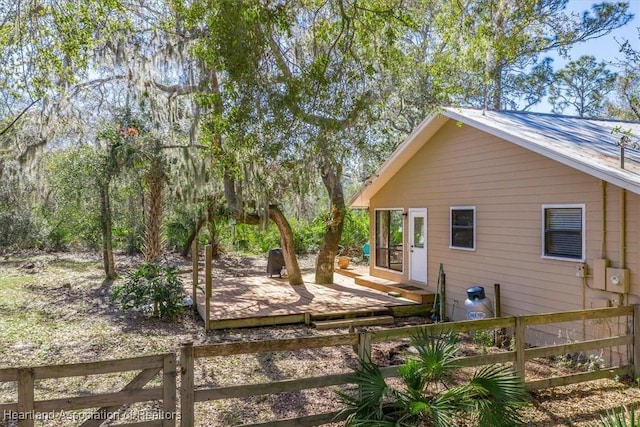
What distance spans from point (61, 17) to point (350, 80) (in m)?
3.83

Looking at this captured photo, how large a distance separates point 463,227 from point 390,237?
321 cm

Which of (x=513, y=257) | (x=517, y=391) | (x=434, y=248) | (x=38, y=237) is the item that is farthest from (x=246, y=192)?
(x=38, y=237)

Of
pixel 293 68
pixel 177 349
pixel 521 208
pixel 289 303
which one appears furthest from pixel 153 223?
pixel 521 208

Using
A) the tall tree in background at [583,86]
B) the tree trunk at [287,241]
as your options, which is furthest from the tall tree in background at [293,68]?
the tall tree in background at [583,86]

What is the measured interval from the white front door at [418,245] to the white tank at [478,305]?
86.7 inches

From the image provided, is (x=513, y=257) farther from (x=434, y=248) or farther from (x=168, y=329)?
(x=168, y=329)

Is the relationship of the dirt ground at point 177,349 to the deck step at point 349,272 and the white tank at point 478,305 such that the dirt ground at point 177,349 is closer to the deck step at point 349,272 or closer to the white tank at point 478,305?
the white tank at point 478,305

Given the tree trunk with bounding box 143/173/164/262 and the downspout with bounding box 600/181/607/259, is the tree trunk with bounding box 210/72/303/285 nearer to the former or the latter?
the tree trunk with bounding box 143/173/164/262

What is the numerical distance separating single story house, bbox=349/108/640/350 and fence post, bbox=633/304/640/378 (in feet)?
2.33

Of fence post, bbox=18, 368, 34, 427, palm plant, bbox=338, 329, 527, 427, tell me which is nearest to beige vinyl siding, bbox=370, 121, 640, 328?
palm plant, bbox=338, 329, 527, 427

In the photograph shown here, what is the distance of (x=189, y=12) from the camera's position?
5.96 metres

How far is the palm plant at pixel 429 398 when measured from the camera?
343 centimetres

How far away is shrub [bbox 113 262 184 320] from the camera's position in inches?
→ 322

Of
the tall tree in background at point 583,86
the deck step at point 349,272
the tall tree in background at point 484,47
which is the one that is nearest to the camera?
the tall tree in background at point 484,47
